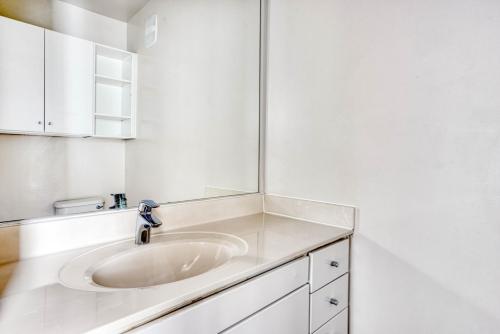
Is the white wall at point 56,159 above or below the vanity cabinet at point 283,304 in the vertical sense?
above

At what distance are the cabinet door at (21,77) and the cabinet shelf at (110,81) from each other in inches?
6.9

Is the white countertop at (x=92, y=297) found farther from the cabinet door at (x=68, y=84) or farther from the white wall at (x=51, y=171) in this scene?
the cabinet door at (x=68, y=84)

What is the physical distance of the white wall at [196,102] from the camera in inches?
46.9

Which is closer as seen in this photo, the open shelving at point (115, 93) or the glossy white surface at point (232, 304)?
the glossy white surface at point (232, 304)

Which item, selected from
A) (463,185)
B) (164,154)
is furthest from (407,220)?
(164,154)

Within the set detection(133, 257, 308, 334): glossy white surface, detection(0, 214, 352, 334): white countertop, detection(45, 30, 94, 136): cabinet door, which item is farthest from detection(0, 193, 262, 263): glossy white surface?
detection(133, 257, 308, 334): glossy white surface

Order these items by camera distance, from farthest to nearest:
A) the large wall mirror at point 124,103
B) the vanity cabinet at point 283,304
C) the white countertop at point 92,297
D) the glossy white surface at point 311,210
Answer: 1. the glossy white surface at point 311,210
2. the large wall mirror at point 124,103
3. the vanity cabinet at point 283,304
4. the white countertop at point 92,297

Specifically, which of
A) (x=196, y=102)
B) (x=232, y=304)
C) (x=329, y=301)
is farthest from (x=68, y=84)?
(x=329, y=301)

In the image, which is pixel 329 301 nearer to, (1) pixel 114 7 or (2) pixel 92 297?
(2) pixel 92 297

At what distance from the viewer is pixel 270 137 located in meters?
1.58

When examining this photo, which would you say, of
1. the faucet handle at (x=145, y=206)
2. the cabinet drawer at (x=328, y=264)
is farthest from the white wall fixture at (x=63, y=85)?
the cabinet drawer at (x=328, y=264)

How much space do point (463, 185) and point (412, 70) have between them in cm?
46

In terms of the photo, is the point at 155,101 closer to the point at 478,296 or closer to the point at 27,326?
the point at 27,326

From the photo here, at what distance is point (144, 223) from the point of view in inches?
38.8
